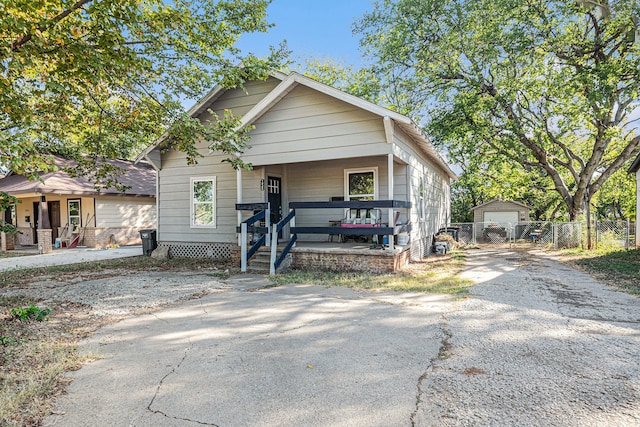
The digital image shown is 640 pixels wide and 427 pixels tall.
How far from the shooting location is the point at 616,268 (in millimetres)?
8891

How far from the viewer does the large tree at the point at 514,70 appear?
12867 mm

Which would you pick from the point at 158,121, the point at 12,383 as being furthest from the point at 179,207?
the point at 12,383

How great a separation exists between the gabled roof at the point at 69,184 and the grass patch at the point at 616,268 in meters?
14.0

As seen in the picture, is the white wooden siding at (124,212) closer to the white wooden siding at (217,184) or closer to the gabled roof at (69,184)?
the gabled roof at (69,184)

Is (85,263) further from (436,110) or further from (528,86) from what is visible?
(528,86)

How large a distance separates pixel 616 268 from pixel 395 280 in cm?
624

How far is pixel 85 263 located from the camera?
1095cm

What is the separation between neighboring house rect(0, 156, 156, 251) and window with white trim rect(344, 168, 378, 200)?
1038 cm

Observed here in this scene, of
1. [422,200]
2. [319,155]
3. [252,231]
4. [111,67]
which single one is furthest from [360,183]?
[111,67]

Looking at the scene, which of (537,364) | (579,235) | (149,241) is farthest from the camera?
(579,235)

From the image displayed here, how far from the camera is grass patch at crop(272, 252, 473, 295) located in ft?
22.0

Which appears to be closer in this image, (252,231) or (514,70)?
(252,231)

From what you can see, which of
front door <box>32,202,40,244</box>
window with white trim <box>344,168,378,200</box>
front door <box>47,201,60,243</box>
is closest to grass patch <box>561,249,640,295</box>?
window with white trim <box>344,168,378,200</box>

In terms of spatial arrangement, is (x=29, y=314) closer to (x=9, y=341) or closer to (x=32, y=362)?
(x=9, y=341)
